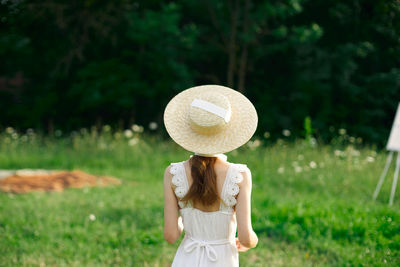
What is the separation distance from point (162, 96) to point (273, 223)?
12480 mm

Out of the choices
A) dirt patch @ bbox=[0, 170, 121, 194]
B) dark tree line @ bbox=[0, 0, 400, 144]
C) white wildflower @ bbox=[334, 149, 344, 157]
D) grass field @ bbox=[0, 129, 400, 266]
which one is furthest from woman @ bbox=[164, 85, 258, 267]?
dark tree line @ bbox=[0, 0, 400, 144]

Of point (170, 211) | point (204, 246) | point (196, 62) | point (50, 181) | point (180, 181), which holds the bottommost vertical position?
point (50, 181)

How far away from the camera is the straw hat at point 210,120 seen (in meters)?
2.35

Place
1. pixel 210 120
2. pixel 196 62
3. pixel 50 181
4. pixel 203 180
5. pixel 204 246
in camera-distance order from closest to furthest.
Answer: pixel 210 120 < pixel 203 180 < pixel 204 246 < pixel 50 181 < pixel 196 62

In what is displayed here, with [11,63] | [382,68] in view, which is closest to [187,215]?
[382,68]

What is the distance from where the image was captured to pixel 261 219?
556 centimetres

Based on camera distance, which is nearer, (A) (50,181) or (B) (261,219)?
(B) (261,219)

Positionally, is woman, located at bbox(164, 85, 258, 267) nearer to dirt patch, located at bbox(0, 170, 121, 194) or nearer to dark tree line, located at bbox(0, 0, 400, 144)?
dirt patch, located at bbox(0, 170, 121, 194)

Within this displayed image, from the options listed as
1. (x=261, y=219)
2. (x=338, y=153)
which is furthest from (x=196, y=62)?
(x=261, y=219)

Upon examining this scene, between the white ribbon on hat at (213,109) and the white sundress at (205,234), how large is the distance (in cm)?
34

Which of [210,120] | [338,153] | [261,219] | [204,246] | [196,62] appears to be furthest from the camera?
[196,62]

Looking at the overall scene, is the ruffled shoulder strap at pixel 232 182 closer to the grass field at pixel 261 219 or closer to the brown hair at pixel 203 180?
the brown hair at pixel 203 180

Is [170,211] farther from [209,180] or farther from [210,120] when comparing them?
[210,120]

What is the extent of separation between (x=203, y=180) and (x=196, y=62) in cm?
1632
